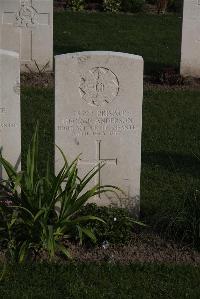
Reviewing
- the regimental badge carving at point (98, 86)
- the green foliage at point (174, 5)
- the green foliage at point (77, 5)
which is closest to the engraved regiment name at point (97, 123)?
the regimental badge carving at point (98, 86)

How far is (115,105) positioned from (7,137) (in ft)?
3.49

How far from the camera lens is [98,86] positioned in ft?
22.9

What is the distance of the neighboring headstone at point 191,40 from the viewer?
484 inches

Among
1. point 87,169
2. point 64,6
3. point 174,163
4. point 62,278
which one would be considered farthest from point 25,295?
point 64,6

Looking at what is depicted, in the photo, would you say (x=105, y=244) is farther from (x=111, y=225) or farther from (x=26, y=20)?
(x=26, y=20)

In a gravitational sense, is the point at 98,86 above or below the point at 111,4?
below

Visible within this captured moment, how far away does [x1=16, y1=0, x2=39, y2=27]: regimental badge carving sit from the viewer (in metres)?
12.3

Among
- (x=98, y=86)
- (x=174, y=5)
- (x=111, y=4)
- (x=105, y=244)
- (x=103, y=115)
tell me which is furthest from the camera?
(x=174, y=5)

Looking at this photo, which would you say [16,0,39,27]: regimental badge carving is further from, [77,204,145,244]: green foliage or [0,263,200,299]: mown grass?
[0,263,200,299]: mown grass

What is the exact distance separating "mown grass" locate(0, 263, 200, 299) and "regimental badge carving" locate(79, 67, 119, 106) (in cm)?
Result: 148

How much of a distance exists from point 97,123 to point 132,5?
12.6m

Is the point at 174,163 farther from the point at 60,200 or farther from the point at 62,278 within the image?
the point at 62,278

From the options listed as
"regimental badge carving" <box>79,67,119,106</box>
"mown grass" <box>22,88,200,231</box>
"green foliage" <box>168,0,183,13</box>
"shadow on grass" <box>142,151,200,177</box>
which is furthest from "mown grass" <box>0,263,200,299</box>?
"green foliage" <box>168,0,183,13</box>

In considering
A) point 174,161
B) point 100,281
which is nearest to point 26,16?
point 174,161
